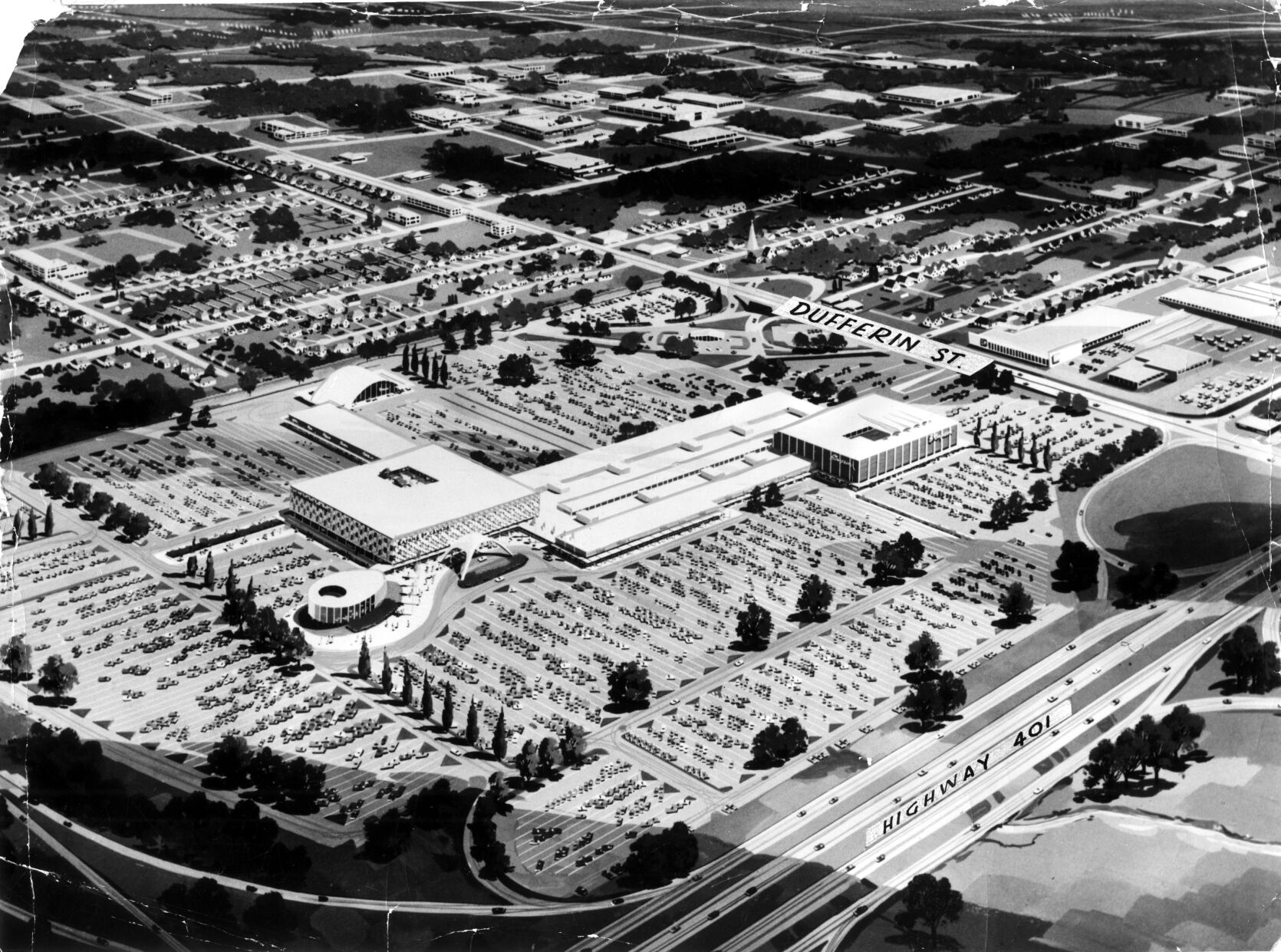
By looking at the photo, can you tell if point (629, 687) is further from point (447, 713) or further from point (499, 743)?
point (447, 713)

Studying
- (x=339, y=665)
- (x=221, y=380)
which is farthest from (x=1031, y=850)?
(x=221, y=380)

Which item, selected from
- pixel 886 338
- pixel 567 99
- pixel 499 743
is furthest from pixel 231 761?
pixel 886 338

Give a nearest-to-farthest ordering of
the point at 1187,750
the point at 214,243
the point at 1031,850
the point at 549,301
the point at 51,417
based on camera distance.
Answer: the point at 1031,850 < the point at 1187,750 < the point at 51,417 < the point at 214,243 < the point at 549,301

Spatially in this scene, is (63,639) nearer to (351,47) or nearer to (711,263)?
(351,47)

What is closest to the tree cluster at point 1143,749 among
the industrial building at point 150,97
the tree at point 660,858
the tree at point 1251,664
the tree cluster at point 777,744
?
the tree at point 1251,664

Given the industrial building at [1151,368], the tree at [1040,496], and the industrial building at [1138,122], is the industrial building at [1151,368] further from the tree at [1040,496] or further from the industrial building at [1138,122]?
the industrial building at [1138,122]

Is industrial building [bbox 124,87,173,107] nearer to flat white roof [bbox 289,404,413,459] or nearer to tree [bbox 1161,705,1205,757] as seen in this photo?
flat white roof [bbox 289,404,413,459]
